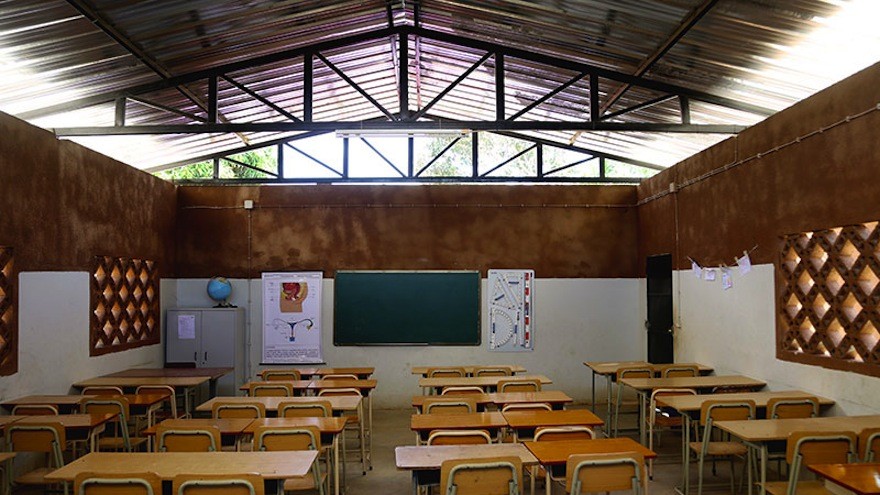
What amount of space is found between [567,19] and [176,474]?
5826 millimetres

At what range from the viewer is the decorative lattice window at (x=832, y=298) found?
18.1ft

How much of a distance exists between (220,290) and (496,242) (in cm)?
432

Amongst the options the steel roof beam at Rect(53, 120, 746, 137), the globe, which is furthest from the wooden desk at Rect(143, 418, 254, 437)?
the globe

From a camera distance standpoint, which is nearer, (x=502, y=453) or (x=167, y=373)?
(x=502, y=453)

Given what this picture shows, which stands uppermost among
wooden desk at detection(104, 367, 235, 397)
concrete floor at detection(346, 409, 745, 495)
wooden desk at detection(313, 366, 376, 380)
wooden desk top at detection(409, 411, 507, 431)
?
wooden desk top at detection(409, 411, 507, 431)

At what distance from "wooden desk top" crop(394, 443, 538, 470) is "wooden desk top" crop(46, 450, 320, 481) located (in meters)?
0.57

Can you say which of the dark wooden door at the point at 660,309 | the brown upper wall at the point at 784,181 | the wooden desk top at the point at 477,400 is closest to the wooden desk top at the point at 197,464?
the wooden desk top at the point at 477,400

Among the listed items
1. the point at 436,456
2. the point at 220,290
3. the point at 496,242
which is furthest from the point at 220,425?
the point at 496,242

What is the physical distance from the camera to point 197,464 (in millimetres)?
4156

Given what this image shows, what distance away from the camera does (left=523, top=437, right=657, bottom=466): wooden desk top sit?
13.8 ft

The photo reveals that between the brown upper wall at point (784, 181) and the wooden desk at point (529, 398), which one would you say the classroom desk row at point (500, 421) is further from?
the brown upper wall at point (784, 181)

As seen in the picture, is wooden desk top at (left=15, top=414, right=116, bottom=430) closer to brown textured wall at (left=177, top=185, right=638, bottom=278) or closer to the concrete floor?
the concrete floor

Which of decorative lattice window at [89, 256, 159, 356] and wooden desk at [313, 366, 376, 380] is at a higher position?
decorative lattice window at [89, 256, 159, 356]

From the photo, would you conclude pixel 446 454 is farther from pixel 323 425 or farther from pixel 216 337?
pixel 216 337
